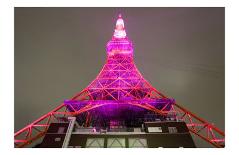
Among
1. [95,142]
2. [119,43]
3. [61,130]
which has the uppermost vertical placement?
[119,43]

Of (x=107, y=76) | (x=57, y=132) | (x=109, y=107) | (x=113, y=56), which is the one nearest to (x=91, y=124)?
(x=109, y=107)

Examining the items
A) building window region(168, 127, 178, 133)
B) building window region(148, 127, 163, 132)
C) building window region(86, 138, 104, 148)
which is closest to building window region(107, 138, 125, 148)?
building window region(86, 138, 104, 148)

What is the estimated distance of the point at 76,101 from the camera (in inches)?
731

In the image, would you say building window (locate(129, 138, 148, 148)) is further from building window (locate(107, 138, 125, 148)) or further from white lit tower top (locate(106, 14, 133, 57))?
white lit tower top (locate(106, 14, 133, 57))

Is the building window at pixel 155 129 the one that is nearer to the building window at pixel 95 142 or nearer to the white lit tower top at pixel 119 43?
the building window at pixel 95 142

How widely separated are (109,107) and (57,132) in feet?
15.5

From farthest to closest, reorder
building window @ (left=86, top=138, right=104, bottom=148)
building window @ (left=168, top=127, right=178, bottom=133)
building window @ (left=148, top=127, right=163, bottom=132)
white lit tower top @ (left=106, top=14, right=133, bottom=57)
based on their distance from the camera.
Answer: white lit tower top @ (left=106, top=14, right=133, bottom=57) < building window @ (left=148, top=127, right=163, bottom=132) < building window @ (left=168, top=127, right=178, bottom=133) < building window @ (left=86, top=138, right=104, bottom=148)

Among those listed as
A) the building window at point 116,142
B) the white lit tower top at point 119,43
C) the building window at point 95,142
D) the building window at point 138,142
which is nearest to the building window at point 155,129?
the building window at point 138,142

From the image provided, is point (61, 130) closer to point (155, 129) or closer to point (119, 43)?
point (155, 129)

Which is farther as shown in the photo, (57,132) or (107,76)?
(107,76)

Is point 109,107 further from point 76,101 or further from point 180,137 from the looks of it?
point 180,137

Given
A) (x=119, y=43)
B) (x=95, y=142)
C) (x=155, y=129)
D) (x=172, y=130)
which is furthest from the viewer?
(x=119, y=43)

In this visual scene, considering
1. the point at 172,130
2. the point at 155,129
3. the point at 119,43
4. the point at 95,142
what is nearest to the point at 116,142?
the point at 95,142

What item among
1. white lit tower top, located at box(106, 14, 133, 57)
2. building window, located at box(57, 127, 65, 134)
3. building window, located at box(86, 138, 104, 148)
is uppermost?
white lit tower top, located at box(106, 14, 133, 57)
